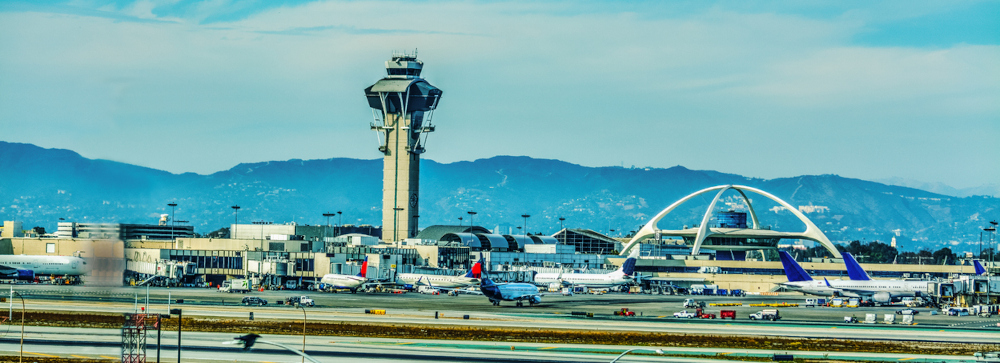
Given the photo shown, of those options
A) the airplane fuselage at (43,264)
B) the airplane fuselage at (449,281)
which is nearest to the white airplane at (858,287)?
the airplane fuselage at (449,281)

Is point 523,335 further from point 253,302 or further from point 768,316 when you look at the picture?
point 253,302

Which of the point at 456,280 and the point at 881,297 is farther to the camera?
the point at 456,280

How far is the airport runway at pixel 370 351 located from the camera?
199ft

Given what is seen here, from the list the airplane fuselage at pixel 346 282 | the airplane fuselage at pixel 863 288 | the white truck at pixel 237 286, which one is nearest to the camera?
the airplane fuselage at pixel 863 288

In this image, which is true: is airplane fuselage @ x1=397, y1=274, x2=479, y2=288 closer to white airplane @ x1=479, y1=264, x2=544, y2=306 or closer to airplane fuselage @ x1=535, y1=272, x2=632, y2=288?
airplane fuselage @ x1=535, y1=272, x2=632, y2=288

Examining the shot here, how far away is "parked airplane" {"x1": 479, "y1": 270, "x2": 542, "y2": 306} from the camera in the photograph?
4451 inches

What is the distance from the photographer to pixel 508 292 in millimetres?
113812

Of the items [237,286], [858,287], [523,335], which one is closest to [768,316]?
[523,335]

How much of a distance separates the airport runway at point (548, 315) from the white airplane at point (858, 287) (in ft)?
33.9

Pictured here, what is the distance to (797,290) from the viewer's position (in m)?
140

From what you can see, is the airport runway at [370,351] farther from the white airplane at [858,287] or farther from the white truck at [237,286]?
the white airplane at [858,287]

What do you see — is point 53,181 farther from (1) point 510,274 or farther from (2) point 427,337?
(1) point 510,274

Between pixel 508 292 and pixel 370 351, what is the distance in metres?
50.6

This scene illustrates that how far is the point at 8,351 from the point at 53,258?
320ft
